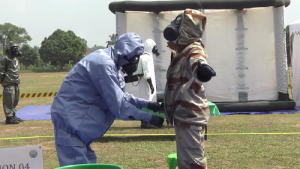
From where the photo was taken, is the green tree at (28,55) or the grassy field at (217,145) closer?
the grassy field at (217,145)

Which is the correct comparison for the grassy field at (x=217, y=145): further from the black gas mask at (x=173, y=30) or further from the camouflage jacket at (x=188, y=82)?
the black gas mask at (x=173, y=30)

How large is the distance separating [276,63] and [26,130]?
20.7 ft

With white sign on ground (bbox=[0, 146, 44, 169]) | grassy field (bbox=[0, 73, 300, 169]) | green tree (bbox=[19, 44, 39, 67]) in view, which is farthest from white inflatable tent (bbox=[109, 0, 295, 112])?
green tree (bbox=[19, 44, 39, 67])

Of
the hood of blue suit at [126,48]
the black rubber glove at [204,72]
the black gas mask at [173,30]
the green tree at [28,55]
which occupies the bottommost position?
the black rubber glove at [204,72]

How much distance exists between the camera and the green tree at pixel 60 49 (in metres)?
71.5

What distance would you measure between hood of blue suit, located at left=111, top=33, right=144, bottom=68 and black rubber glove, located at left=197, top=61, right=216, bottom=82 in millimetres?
520

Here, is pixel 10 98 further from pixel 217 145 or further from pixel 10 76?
pixel 217 145

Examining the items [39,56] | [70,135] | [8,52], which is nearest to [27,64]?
[39,56]

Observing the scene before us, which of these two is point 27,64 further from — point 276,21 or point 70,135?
point 70,135

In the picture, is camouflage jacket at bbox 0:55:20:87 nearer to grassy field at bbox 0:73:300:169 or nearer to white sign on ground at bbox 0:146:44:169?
grassy field at bbox 0:73:300:169

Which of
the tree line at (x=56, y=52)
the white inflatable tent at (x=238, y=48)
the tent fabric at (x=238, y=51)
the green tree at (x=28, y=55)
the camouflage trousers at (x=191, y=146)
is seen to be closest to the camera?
the camouflage trousers at (x=191, y=146)

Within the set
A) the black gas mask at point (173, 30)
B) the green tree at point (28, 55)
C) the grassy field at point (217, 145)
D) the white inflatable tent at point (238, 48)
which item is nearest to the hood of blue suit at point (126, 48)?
the black gas mask at point (173, 30)

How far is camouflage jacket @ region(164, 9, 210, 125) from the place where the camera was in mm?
3182

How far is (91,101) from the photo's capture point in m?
3.16
